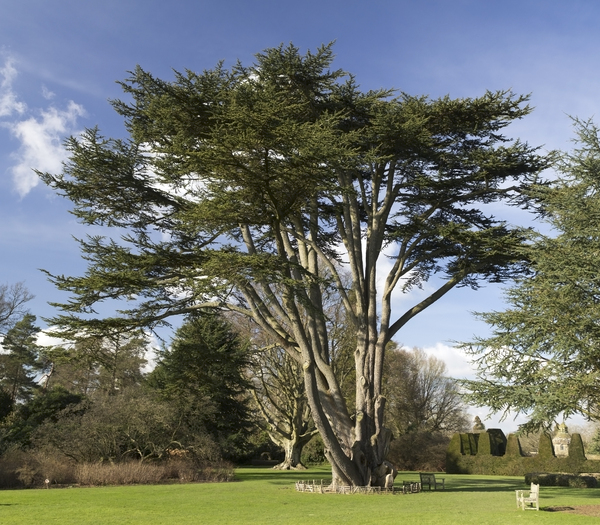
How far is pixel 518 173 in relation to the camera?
17.6 meters

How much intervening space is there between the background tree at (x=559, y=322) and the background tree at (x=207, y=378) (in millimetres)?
8820

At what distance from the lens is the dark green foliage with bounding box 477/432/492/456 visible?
32812mm

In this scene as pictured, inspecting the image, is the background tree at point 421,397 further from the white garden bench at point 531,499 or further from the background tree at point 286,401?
the white garden bench at point 531,499

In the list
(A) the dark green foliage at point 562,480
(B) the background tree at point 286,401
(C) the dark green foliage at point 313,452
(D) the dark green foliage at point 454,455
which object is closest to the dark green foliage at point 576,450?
(A) the dark green foliage at point 562,480

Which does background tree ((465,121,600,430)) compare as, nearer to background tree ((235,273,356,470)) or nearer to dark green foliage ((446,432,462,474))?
background tree ((235,273,356,470))

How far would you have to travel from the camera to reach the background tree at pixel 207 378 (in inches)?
768

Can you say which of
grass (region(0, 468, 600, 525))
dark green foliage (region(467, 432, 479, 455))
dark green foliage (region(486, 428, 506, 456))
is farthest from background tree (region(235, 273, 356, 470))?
grass (region(0, 468, 600, 525))

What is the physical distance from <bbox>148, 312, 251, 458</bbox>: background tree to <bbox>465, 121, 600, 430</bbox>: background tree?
8820mm

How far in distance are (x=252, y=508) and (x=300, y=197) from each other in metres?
7.56

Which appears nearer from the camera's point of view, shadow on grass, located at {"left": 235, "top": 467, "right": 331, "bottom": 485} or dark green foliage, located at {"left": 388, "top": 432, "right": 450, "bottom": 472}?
shadow on grass, located at {"left": 235, "top": 467, "right": 331, "bottom": 485}

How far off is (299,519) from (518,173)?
1217 centimetres

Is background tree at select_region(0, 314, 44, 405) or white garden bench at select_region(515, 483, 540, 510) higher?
background tree at select_region(0, 314, 44, 405)

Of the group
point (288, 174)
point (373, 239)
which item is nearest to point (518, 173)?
point (373, 239)

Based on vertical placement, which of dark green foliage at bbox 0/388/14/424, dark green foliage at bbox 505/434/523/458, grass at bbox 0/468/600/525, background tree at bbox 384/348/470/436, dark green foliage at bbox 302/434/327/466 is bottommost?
grass at bbox 0/468/600/525
